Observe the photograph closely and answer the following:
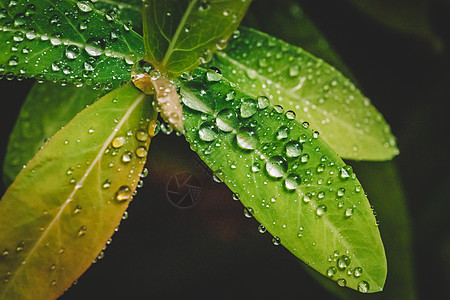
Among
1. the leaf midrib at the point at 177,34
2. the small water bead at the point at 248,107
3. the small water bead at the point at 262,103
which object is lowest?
the small water bead at the point at 248,107

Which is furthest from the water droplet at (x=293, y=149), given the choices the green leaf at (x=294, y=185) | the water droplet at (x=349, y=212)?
the water droplet at (x=349, y=212)

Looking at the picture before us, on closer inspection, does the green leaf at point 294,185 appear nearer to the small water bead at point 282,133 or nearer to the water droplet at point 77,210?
the small water bead at point 282,133

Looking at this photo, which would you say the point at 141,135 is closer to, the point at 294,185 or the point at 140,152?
the point at 140,152

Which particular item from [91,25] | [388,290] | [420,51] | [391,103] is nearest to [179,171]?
[91,25]

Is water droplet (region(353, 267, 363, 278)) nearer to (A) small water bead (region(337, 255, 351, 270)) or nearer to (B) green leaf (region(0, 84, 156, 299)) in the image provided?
(A) small water bead (region(337, 255, 351, 270))

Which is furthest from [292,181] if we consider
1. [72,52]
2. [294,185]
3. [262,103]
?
[72,52]

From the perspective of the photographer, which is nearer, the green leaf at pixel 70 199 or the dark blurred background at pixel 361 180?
the green leaf at pixel 70 199

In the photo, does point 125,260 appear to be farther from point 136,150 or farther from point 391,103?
point 391,103

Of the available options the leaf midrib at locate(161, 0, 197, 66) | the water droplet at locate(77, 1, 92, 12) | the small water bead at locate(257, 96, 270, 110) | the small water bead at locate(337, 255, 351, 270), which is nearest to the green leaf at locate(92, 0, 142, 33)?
the water droplet at locate(77, 1, 92, 12)
